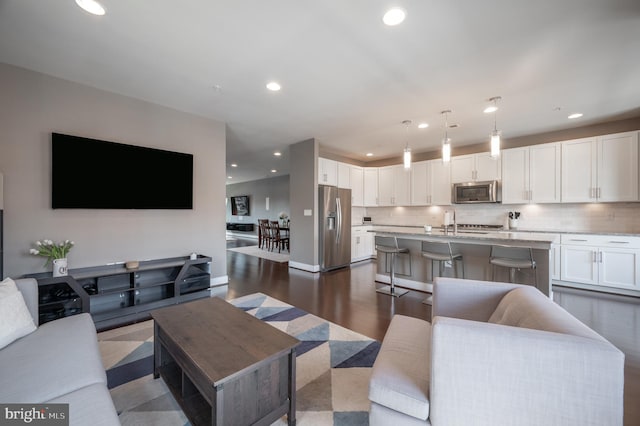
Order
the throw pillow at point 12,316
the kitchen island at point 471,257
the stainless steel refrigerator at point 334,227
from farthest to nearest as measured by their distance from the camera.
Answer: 1. the stainless steel refrigerator at point 334,227
2. the kitchen island at point 471,257
3. the throw pillow at point 12,316

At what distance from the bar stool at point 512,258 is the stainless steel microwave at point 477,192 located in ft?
6.98

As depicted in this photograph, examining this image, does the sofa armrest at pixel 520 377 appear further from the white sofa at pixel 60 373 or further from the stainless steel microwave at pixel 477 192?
the stainless steel microwave at pixel 477 192

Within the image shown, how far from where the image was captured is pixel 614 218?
430cm

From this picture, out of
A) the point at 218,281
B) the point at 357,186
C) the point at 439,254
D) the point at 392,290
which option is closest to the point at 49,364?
the point at 218,281

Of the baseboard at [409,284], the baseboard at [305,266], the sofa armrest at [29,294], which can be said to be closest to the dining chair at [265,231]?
the baseboard at [305,266]

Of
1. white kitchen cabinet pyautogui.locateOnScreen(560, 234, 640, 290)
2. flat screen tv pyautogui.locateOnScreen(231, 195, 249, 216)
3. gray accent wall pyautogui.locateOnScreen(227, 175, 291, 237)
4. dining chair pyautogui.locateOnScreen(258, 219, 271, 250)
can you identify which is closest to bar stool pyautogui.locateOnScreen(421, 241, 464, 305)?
white kitchen cabinet pyautogui.locateOnScreen(560, 234, 640, 290)

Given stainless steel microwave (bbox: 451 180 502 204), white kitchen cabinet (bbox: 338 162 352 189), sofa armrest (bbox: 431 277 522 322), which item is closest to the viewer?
sofa armrest (bbox: 431 277 522 322)

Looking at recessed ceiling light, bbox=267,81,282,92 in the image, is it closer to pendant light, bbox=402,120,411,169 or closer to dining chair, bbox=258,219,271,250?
pendant light, bbox=402,120,411,169

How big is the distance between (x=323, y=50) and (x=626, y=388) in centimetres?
359

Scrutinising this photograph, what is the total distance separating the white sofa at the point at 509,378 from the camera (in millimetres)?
937

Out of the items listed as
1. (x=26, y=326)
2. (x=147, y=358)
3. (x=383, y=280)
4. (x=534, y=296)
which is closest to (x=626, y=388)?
(x=534, y=296)

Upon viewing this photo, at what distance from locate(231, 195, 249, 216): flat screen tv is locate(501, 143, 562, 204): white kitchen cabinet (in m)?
9.68

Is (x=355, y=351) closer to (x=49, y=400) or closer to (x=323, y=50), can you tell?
(x=49, y=400)

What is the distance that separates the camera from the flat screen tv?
11.7 meters
